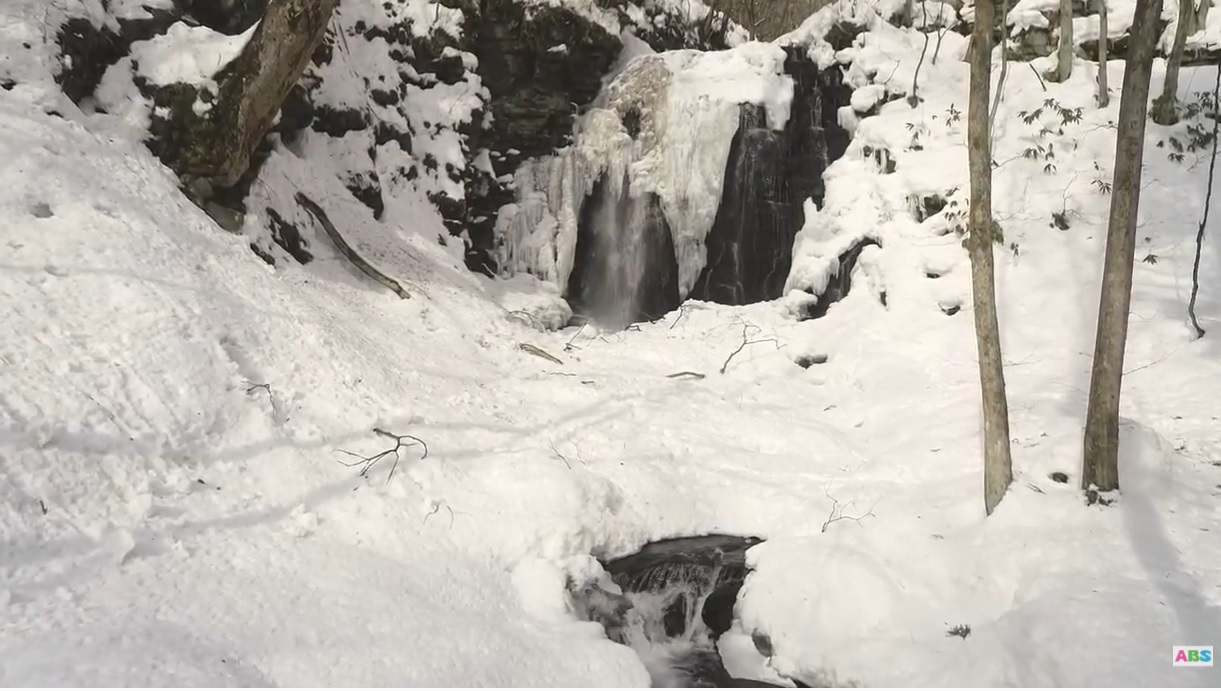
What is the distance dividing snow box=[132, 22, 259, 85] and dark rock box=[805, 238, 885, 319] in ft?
26.5

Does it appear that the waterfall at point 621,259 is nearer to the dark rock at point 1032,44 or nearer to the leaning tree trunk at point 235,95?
the leaning tree trunk at point 235,95

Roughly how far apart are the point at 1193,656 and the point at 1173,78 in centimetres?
922

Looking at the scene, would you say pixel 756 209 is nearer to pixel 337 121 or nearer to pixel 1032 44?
pixel 1032 44

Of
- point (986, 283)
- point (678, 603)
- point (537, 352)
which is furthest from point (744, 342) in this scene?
point (678, 603)

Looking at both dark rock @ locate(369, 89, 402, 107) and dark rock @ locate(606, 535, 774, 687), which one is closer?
dark rock @ locate(606, 535, 774, 687)

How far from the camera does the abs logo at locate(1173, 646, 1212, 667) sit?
368cm

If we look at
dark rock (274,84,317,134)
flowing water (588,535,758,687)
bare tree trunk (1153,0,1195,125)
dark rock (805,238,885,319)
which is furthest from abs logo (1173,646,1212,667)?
dark rock (274,84,317,134)

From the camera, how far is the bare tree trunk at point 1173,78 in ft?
30.7

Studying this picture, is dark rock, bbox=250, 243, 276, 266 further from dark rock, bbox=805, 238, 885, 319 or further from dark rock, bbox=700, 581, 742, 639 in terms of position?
dark rock, bbox=805, 238, 885, 319

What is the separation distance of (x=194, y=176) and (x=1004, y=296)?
9.72 m

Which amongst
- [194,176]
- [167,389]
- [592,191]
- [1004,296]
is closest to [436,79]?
[592,191]

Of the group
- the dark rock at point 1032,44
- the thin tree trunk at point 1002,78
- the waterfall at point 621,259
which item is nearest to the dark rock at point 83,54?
the waterfall at point 621,259

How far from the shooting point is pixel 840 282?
34.8ft

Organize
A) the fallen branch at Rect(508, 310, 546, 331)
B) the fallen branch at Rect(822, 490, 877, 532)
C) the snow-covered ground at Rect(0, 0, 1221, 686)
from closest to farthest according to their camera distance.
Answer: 1. the snow-covered ground at Rect(0, 0, 1221, 686)
2. the fallen branch at Rect(822, 490, 877, 532)
3. the fallen branch at Rect(508, 310, 546, 331)
